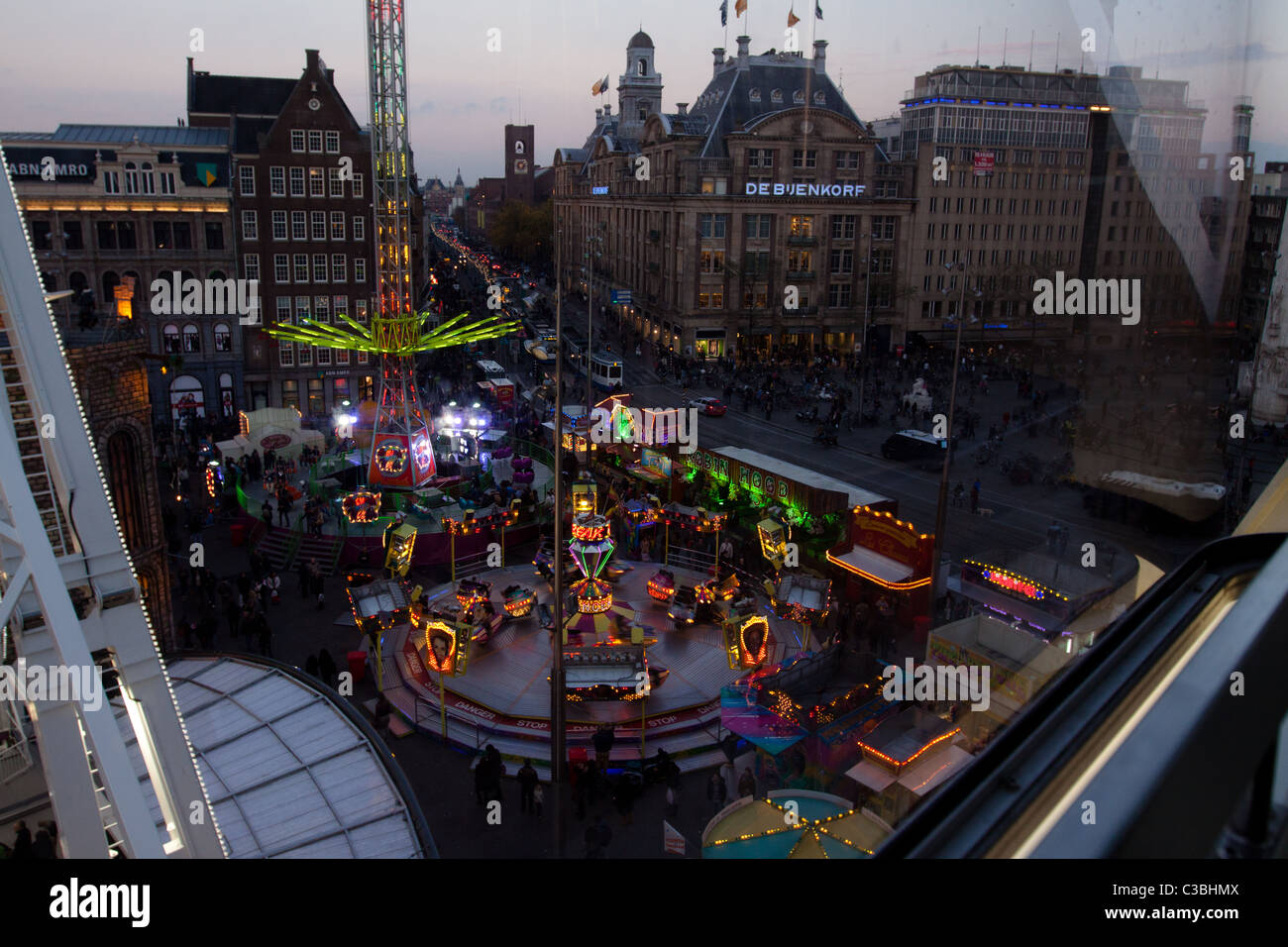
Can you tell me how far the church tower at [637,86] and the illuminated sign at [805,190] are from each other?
2617cm

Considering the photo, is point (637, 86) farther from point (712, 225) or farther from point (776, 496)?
point (776, 496)

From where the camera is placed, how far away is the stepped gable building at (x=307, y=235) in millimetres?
39281

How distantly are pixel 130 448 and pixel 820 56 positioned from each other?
49271 mm

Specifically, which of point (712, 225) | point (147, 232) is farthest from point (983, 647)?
point (712, 225)

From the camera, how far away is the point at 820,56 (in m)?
55.8

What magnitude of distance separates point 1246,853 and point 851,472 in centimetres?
3263

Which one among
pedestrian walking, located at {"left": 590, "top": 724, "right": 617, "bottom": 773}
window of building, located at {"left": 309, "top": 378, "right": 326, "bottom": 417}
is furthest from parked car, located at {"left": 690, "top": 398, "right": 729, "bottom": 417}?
pedestrian walking, located at {"left": 590, "top": 724, "right": 617, "bottom": 773}

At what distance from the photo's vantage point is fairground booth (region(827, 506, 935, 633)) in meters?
20.2

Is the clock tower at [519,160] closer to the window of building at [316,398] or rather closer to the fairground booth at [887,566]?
the window of building at [316,398]

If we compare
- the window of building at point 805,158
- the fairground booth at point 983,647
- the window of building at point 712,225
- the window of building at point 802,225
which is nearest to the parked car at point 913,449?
the fairground booth at point 983,647

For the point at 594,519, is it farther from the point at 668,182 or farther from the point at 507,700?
the point at 668,182

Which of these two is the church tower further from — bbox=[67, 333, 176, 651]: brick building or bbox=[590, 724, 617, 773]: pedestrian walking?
bbox=[590, 724, 617, 773]: pedestrian walking

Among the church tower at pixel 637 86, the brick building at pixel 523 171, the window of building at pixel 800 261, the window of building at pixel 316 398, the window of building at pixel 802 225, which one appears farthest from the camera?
the brick building at pixel 523 171
